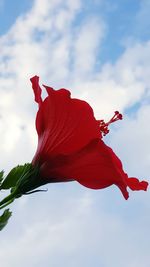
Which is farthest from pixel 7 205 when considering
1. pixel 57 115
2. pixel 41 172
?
pixel 57 115

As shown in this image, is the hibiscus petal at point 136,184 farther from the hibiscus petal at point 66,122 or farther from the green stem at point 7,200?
the green stem at point 7,200

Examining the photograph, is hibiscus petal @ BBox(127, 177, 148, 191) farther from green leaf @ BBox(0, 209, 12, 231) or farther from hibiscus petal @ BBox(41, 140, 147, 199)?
green leaf @ BBox(0, 209, 12, 231)

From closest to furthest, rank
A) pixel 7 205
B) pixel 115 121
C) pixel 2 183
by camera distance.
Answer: pixel 7 205, pixel 2 183, pixel 115 121

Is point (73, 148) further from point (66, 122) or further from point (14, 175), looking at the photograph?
point (14, 175)

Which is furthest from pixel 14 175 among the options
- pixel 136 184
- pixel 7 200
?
pixel 136 184

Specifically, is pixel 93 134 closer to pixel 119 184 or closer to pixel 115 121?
pixel 119 184

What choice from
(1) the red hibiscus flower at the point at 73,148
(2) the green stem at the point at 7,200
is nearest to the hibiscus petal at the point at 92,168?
(1) the red hibiscus flower at the point at 73,148
